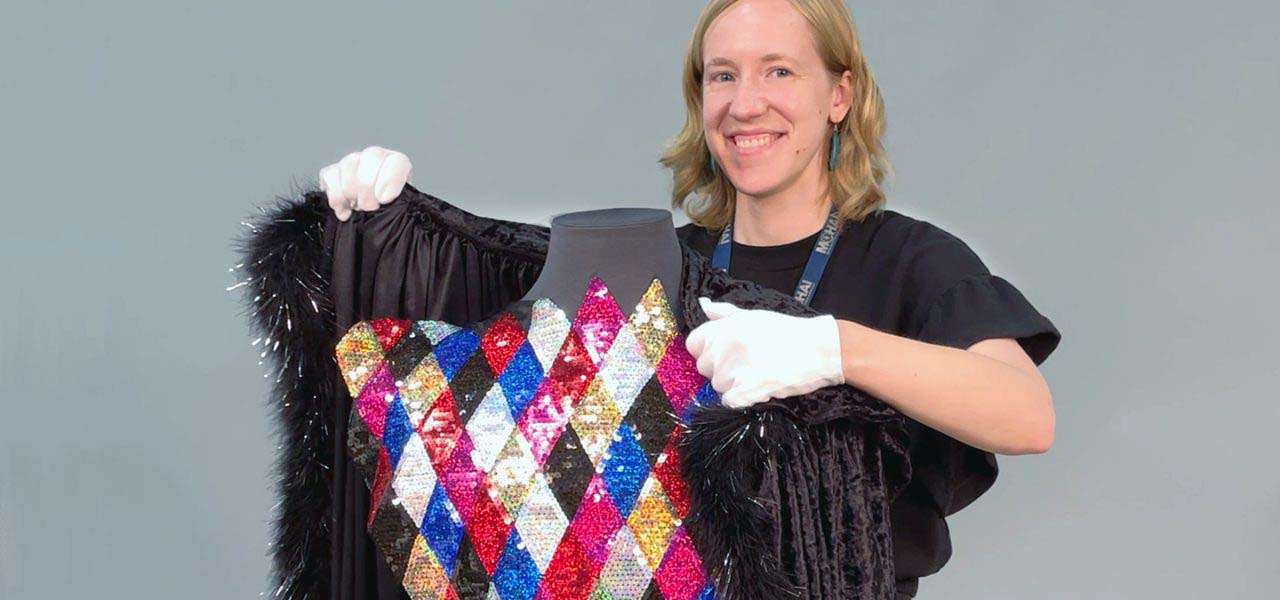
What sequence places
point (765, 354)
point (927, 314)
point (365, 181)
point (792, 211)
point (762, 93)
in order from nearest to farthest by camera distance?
point (765, 354), point (365, 181), point (927, 314), point (762, 93), point (792, 211)

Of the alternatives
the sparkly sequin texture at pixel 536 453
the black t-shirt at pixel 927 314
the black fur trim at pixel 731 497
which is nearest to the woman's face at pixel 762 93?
the black t-shirt at pixel 927 314

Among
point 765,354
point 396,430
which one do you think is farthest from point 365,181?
point 765,354

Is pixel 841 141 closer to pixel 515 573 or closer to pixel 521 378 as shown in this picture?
pixel 521 378

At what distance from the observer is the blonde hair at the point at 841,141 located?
1775mm

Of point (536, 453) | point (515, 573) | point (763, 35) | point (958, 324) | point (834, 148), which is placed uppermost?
point (763, 35)

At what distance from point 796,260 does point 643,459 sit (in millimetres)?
574

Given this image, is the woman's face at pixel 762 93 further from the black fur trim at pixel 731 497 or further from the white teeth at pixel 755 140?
the black fur trim at pixel 731 497

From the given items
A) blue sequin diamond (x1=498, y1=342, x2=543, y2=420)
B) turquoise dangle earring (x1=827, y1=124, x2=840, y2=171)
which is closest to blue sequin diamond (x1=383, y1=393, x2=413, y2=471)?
blue sequin diamond (x1=498, y1=342, x2=543, y2=420)

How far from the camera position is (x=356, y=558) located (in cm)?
151

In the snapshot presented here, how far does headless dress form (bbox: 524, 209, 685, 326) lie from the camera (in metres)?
1.37

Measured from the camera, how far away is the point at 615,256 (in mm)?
1371

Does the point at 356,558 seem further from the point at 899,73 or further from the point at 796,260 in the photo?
the point at 899,73

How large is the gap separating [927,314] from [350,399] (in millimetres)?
675

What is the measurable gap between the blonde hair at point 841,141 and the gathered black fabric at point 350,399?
465 mm
